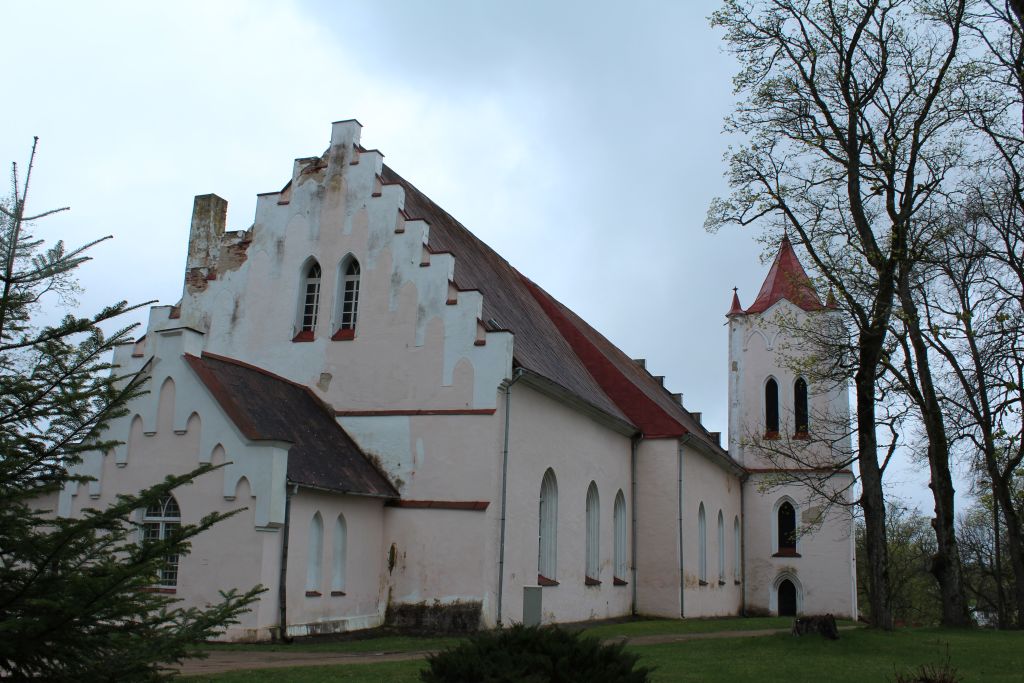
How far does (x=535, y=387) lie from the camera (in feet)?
70.4

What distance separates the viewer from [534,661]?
8.38 metres

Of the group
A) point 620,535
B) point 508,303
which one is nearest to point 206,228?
point 508,303

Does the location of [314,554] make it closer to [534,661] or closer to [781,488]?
[534,661]

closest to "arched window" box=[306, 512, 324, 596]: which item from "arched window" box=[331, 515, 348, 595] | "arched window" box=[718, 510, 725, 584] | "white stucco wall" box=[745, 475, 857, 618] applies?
"arched window" box=[331, 515, 348, 595]

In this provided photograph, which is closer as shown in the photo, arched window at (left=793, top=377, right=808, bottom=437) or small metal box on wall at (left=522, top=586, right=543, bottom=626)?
small metal box on wall at (left=522, top=586, right=543, bottom=626)

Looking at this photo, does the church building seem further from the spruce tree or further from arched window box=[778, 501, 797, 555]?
arched window box=[778, 501, 797, 555]

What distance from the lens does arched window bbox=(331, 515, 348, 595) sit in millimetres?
18656

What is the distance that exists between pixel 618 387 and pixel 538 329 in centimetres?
424

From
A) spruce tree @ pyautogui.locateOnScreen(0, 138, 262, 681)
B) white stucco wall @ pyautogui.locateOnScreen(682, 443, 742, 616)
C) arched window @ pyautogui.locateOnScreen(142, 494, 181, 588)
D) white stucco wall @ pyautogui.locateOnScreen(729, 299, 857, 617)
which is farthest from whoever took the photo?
white stucco wall @ pyautogui.locateOnScreen(729, 299, 857, 617)

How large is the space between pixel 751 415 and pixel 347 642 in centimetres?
2845

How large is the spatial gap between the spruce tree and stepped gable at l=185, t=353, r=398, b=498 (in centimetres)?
1020

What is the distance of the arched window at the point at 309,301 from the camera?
2245 centimetres

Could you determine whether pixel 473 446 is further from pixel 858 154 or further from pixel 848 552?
pixel 848 552

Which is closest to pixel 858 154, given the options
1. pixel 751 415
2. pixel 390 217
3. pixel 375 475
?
pixel 390 217
